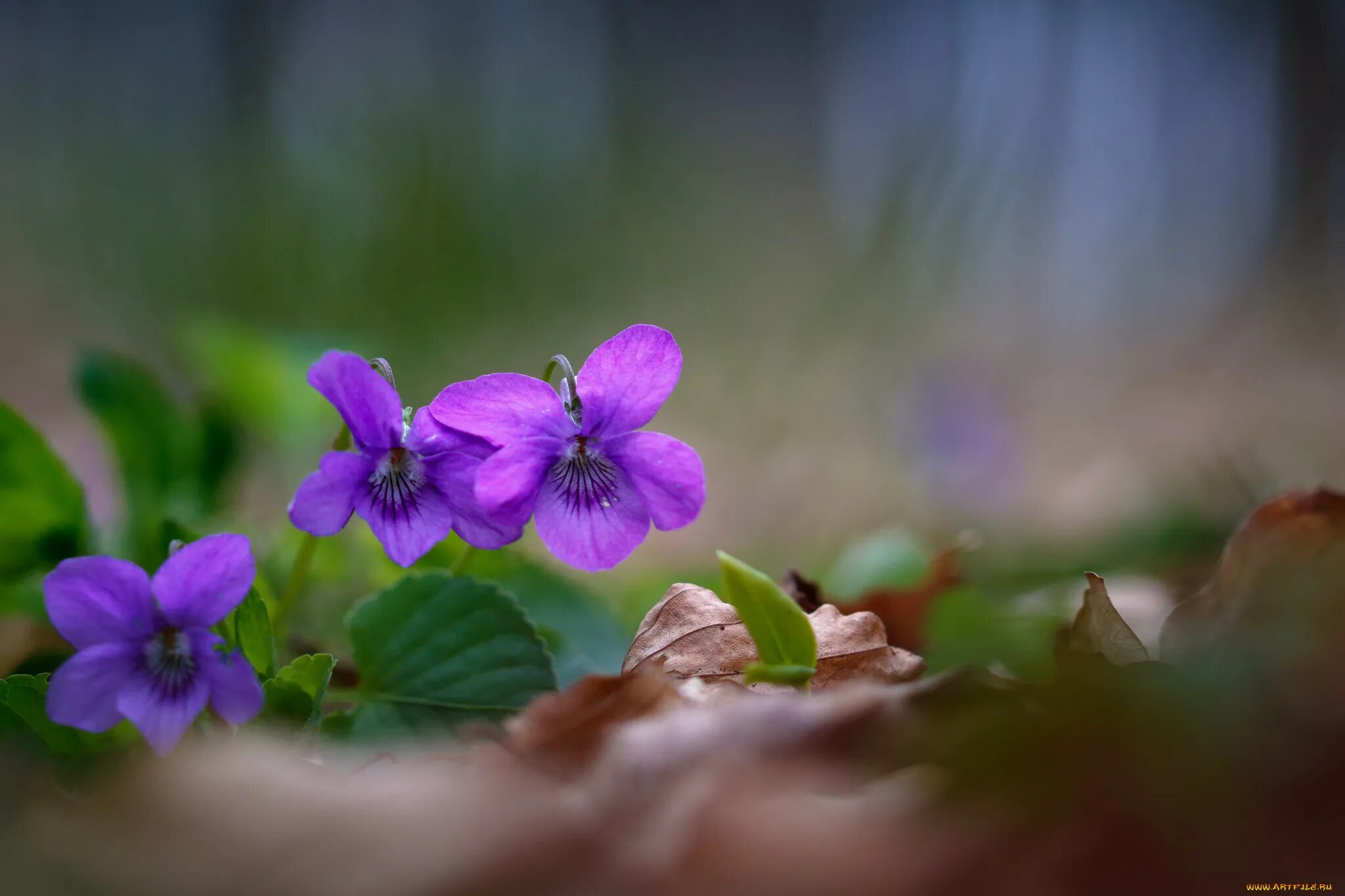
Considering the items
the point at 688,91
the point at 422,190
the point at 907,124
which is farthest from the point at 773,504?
the point at 688,91

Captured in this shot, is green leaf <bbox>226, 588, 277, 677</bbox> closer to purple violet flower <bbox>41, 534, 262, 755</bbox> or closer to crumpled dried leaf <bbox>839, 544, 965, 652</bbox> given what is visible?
purple violet flower <bbox>41, 534, 262, 755</bbox>

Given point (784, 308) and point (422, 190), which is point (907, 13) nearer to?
point (784, 308)

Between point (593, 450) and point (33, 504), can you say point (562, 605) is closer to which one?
point (593, 450)

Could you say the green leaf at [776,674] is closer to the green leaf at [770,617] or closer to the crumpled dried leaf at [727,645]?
the green leaf at [770,617]

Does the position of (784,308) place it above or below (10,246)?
below

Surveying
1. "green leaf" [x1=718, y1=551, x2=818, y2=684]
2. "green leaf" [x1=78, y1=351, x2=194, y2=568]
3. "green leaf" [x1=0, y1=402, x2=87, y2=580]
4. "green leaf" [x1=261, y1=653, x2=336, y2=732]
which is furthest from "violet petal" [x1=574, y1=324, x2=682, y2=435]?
"green leaf" [x1=78, y1=351, x2=194, y2=568]

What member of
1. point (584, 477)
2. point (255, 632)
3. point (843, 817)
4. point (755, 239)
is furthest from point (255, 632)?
point (755, 239)

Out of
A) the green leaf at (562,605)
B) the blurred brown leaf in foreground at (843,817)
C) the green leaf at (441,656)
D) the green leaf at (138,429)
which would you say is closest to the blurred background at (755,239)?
the green leaf at (138,429)
